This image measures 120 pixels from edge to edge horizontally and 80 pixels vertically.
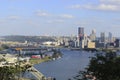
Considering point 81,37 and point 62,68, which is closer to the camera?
point 62,68

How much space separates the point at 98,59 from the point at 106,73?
690 millimetres

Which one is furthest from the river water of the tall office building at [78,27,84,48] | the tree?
the tall office building at [78,27,84,48]

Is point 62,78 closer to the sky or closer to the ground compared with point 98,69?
closer to the ground

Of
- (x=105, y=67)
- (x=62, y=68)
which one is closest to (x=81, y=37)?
(x=62, y=68)

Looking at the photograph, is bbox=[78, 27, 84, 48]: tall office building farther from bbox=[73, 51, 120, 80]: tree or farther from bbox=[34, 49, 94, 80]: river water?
bbox=[73, 51, 120, 80]: tree

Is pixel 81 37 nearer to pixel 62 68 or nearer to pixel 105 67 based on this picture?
pixel 62 68

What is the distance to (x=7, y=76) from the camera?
17.0 meters

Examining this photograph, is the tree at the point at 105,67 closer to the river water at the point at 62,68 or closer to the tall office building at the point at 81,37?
the river water at the point at 62,68

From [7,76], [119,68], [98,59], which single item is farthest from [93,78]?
[7,76]

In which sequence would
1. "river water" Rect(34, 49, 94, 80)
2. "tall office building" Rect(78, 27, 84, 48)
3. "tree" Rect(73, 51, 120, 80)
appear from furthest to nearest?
"tall office building" Rect(78, 27, 84, 48), "river water" Rect(34, 49, 94, 80), "tree" Rect(73, 51, 120, 80)

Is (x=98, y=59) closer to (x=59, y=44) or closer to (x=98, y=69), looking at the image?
(x=98, y=69)

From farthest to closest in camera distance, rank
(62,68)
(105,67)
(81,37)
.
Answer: (81,37) → (62,68) → (105,67)

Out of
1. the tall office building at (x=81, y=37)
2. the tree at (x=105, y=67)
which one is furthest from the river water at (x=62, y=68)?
the tall office building at (x=81, y=37)

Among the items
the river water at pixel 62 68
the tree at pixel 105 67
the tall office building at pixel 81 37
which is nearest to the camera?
the tree at pixel 105 67
